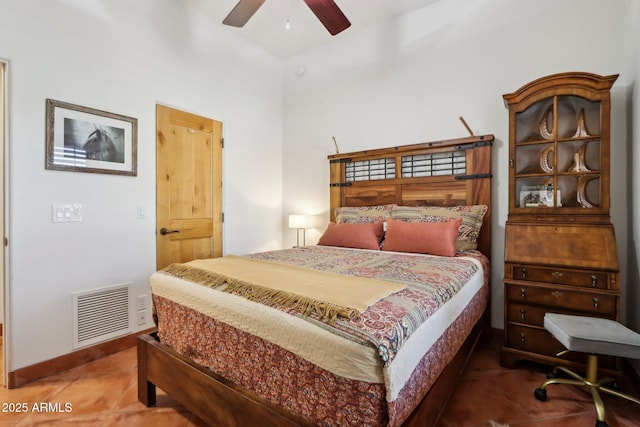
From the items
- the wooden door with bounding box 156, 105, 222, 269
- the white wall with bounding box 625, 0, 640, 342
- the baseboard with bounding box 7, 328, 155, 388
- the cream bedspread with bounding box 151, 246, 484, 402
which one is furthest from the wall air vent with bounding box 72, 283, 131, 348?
the white wall with bounding box 625, 0, 640, 342

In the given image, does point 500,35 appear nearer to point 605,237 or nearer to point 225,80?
point 605,237

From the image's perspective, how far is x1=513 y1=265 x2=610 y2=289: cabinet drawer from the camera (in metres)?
1.93

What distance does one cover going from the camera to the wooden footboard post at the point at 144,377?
69.6 inches

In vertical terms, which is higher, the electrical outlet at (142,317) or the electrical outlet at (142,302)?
the electrical outlet at (142,302)

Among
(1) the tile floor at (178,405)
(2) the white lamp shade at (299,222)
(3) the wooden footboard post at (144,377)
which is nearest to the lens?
(1) the tile floor at (178,405)

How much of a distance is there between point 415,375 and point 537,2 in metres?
3.12

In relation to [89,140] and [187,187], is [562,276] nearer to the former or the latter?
[187,187]

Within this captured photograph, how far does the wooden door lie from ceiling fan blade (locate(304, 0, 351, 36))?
5.38 feet

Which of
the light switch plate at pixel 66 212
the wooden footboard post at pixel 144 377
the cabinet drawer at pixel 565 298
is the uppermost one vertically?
the light switch plate at pixel 66 212

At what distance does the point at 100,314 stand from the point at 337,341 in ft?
7.66

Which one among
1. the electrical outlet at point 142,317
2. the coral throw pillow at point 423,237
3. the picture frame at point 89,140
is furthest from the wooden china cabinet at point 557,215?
the picture frame at point 89,140

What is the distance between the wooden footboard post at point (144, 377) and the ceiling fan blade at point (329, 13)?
2355 mm

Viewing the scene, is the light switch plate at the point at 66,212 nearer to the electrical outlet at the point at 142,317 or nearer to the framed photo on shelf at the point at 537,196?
the electrical outlet at the point at 142,317

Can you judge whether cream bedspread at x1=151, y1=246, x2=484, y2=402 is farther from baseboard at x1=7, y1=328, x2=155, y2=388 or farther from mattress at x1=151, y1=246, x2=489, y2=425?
baseboard at x1=7, y1=328, x2=155, y2=388
